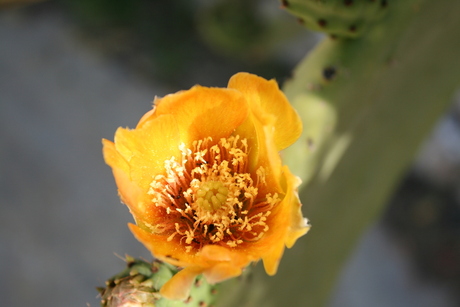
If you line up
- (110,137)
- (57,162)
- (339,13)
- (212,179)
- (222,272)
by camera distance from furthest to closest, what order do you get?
(57,162) < (110,137) < (339,13) < (212,179) < (222,272)

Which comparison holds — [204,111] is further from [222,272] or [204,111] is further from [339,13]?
[339,13]

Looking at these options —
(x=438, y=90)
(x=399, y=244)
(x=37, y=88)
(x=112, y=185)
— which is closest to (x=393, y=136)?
(x=438, y=90)

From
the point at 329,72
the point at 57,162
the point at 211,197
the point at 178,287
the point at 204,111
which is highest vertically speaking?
the point at 57,162

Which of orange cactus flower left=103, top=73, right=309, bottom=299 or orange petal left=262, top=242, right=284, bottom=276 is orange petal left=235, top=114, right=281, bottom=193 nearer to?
orange cactus flower left=103, top=73, right=309, bottom=299

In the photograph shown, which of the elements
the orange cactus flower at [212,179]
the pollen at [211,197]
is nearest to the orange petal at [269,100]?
the orange cactus flower at [212,179]

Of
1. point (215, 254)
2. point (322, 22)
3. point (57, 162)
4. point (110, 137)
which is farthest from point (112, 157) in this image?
point (57, 162)

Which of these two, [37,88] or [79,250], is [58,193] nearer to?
[79,250]

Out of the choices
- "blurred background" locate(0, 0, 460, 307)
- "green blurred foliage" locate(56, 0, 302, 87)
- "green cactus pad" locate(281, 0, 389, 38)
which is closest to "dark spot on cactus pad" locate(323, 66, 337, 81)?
"green cactus pad" locate(281, 0, 389, 38)
